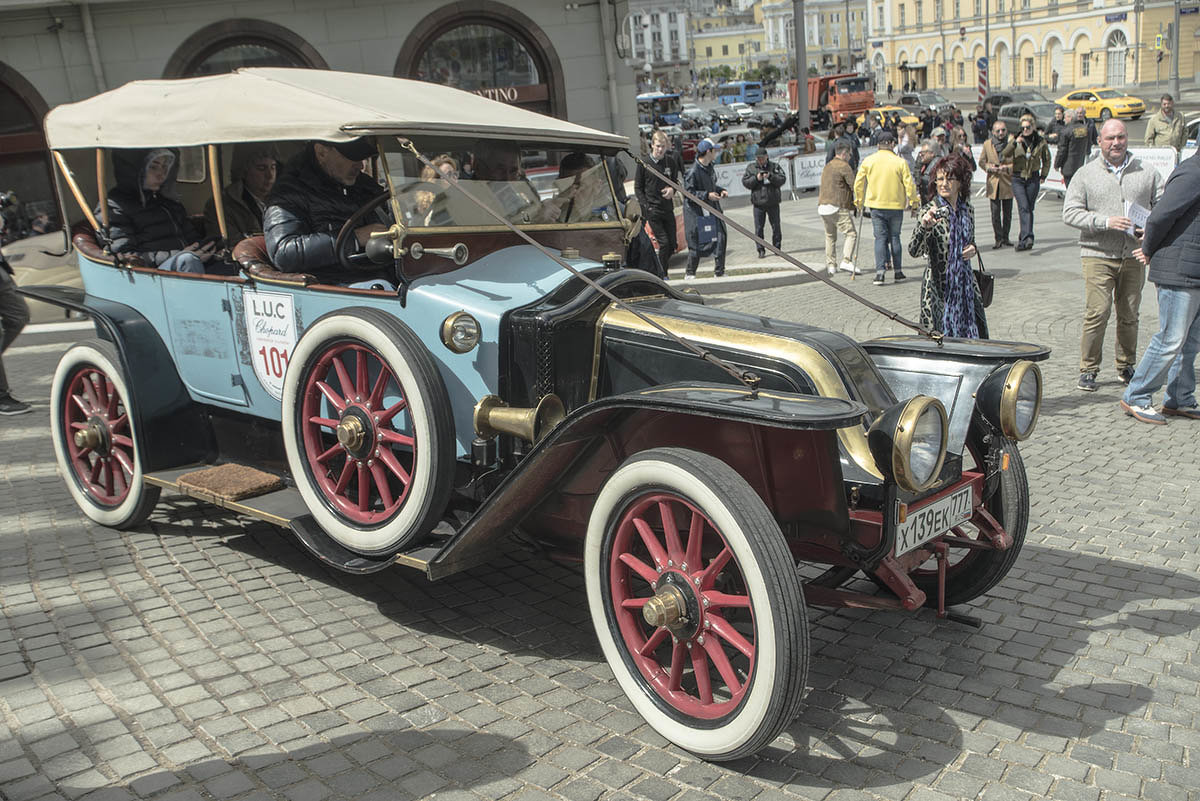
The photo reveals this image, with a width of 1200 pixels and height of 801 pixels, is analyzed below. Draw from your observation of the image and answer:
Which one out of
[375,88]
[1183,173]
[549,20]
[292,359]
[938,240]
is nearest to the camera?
[292,359]

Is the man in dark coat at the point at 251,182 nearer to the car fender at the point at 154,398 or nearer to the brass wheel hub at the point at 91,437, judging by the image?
the car fender at the point at 154,398

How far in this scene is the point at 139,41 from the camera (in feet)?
49.7

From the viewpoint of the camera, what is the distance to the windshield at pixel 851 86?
152 ft

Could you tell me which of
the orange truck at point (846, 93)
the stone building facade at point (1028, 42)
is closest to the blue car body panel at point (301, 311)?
the orange truck at point (846, 93)

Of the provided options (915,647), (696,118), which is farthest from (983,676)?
(696,118)

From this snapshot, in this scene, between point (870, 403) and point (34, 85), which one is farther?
point (34, 85)

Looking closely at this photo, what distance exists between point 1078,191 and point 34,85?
14480mm

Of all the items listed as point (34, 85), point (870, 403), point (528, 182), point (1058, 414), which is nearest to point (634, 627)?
point (870, 403)

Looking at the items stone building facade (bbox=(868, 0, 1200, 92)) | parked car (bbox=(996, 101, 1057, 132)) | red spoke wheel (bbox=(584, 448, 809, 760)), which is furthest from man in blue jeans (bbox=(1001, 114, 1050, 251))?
stone building facade (bbox=(868, 0, 1200, 92))

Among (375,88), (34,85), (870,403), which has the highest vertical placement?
(34,85)

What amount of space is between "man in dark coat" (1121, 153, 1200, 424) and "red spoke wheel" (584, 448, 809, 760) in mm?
4293

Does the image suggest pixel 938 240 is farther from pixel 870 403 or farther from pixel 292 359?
pixel 292 359

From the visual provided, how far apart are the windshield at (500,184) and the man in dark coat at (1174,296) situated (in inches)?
140

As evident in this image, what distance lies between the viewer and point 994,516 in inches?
148
